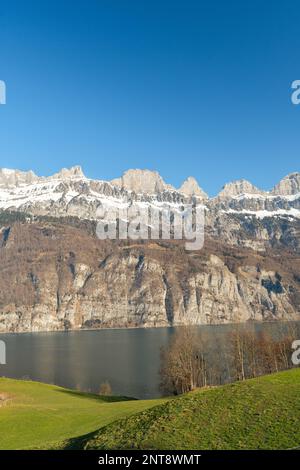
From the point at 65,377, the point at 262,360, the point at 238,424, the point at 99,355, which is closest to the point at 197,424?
the point at 238,424

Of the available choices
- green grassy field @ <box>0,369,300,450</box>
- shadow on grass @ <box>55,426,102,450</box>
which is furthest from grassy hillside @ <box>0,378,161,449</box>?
shadow on grass @ <box>55,426,102,450</box>

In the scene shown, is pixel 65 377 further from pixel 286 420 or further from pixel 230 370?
pixel 286 420

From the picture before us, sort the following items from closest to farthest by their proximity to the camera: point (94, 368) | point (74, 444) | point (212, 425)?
1. point (212, 425)
2. point (74, 444)
3. point (94, 368)

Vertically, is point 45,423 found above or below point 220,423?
below

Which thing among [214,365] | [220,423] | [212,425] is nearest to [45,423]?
[212,425]

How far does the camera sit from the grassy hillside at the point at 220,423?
1836 centimetres

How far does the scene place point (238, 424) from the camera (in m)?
20.0

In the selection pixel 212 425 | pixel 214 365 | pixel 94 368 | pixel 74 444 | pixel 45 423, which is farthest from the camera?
pixel 94 368

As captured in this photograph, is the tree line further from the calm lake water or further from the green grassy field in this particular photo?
the green grassy field

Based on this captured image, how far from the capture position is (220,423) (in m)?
20.3

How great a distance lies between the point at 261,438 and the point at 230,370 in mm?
83081

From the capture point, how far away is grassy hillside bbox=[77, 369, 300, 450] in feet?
60.2

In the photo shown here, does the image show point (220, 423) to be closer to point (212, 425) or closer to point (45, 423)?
point (212, 425)

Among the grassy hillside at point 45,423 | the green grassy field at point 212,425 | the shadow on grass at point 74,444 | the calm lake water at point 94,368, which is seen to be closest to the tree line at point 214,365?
the calm lake water at point 94,368
